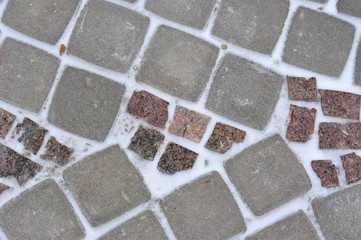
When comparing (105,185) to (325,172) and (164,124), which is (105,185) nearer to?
(164,124)

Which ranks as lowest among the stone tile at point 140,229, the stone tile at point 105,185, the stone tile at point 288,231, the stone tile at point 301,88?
the stone tile at point 140,229

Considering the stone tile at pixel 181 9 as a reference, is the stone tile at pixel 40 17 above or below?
below

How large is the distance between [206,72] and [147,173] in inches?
16.8

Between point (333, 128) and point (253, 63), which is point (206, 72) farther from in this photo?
point (333, 128)

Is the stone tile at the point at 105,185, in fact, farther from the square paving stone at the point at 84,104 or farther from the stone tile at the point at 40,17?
the stone tile at the point at 40,17

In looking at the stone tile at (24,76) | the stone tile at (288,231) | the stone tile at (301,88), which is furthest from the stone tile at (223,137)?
the stone tile at (24,76)

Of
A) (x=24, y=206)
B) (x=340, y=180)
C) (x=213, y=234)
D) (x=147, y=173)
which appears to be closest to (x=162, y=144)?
(x=147, y=173)

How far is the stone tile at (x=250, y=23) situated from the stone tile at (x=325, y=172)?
46 cm

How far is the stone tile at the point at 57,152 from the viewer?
118 centimetres

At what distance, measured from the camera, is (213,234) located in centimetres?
118

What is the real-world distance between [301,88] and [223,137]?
34cm

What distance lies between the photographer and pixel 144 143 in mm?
1185

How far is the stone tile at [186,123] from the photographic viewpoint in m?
1.19

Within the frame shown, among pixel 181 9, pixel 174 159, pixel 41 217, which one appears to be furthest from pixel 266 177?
pixel 41 217
